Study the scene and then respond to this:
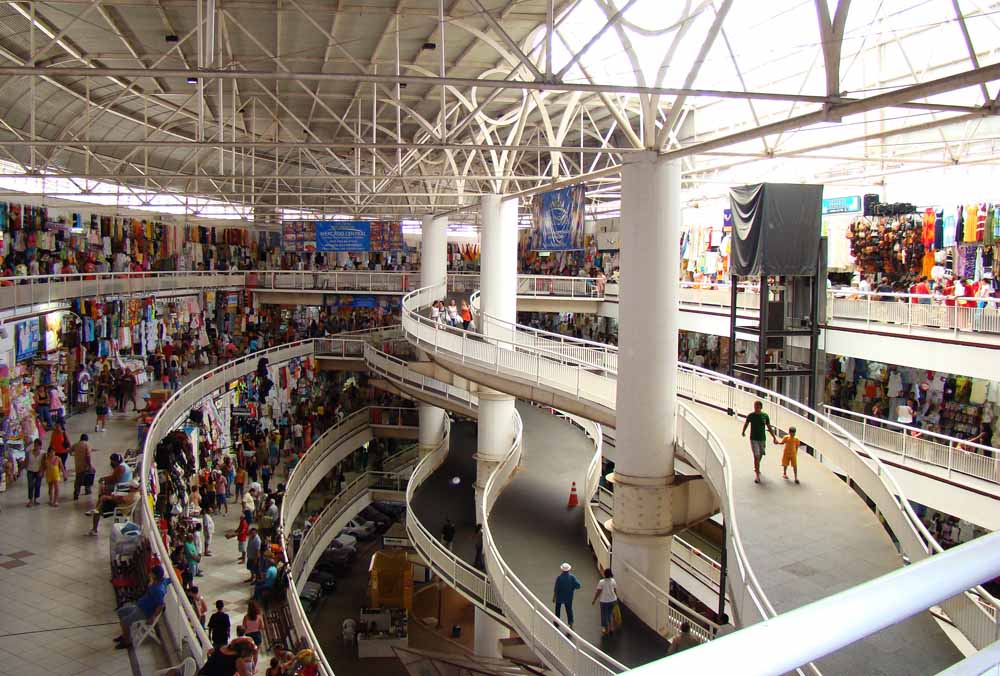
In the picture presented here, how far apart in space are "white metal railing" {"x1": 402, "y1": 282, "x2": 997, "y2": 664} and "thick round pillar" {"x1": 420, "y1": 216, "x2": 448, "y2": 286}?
27.9 feet

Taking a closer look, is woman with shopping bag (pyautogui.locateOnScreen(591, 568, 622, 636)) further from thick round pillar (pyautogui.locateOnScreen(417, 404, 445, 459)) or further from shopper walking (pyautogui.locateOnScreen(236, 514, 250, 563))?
thick round pillar (pyautogui.locateOnScreen(417, 404, 445, 459))

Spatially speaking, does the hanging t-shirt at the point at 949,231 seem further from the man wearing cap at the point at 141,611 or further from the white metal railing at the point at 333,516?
the man wearing cap at the point at 141,611

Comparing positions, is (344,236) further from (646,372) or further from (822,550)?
(822,550)

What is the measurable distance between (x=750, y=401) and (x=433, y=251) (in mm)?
22589

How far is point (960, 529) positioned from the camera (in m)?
19.8

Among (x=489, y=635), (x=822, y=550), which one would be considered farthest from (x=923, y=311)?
(x=489, y=635)

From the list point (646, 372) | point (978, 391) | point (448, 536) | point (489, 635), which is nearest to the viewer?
point (646, 372)

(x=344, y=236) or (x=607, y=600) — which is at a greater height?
(x=344, y=236)

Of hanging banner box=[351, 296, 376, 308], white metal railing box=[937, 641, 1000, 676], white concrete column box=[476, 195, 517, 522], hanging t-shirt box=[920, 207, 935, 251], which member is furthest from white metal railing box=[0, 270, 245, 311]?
hanging t-shirt box=[920, 207, 935, 251]

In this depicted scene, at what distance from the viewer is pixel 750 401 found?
55.0ft

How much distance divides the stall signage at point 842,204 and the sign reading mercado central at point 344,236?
1877 centimetres

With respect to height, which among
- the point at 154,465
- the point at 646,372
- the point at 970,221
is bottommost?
the point at 154,465

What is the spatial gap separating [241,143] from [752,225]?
12.0 m

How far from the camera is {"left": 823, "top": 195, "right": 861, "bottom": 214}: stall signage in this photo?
24297 millimetres
